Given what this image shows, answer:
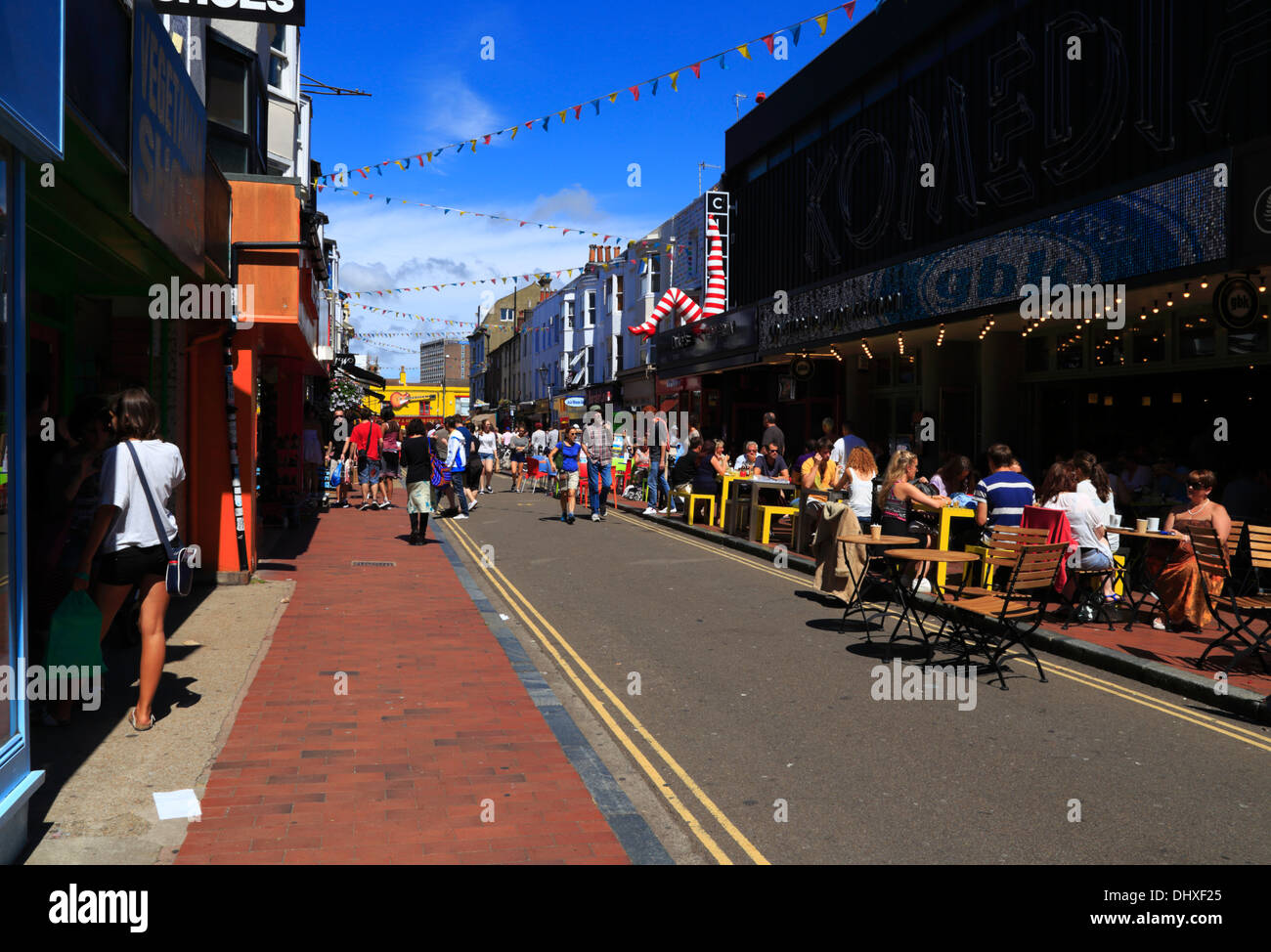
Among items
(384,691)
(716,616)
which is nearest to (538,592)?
(716,616)

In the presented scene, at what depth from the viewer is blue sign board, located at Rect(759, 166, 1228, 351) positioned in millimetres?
10945

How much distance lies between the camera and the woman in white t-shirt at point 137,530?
17.3 ft

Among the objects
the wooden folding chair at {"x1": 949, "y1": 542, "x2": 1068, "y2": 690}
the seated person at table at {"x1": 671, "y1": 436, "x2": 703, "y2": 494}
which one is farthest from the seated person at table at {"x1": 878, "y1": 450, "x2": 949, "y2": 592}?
the seated person at table at {"x1": 671, "y1": 436, "x2": 703, "y2": 494}

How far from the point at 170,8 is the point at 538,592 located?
21.6ft

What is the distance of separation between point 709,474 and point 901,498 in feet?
28.2

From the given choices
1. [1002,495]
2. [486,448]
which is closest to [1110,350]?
[1002,495]

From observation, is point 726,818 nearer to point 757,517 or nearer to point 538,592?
point 538,592

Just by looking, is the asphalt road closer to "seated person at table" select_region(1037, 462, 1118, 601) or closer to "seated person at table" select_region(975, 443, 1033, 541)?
"seated person at table" select_region(1037, 462, 1118, 601)

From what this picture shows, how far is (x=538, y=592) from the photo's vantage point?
36.7 ft

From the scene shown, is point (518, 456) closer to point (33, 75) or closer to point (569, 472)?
point (569, 472)

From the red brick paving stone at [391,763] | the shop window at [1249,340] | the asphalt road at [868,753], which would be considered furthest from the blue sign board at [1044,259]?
the red brick paving stone at [391,763]

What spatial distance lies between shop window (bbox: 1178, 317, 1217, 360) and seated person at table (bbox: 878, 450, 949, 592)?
18.2ft

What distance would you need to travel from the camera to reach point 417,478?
15.2 meters

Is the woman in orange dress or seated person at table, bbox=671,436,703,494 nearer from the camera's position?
the woman in orange dress
